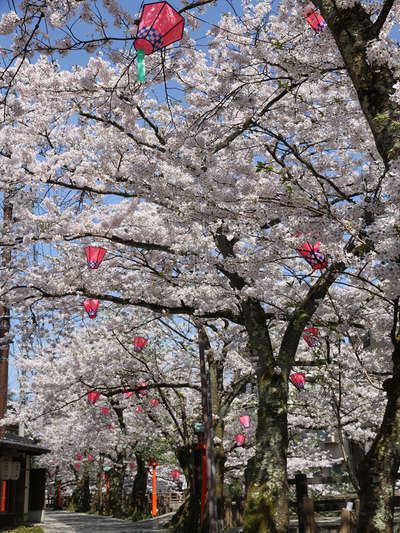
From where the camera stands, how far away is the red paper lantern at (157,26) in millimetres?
5164

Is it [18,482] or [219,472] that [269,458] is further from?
[18,482]

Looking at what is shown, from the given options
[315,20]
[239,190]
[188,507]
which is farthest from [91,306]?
[188,507]

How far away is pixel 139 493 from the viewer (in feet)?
94.2

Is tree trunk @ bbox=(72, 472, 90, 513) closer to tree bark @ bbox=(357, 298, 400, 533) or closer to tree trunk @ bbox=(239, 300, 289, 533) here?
tree trunk @ bbox=(239, 300, 289, 533)

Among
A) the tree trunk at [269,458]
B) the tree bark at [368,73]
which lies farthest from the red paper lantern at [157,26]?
the tree trunk at [269,458]

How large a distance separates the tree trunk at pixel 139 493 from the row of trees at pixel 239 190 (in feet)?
54.5

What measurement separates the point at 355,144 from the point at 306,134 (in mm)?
1436

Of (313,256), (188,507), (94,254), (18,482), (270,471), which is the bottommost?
(188,507)

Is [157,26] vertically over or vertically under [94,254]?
over

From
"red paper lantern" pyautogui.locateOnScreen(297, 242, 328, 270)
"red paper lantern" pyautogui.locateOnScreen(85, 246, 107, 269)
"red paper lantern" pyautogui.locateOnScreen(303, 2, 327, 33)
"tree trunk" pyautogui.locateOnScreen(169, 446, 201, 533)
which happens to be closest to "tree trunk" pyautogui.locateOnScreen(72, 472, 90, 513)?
"tree trunk" pyautogui.locateOnScreen(169, 446, 201, 533)

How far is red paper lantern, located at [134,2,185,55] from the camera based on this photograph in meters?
5.16

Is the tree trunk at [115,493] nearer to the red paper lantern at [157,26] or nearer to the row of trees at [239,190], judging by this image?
the row of trees at [239,190]

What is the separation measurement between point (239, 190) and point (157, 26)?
4.17 metres

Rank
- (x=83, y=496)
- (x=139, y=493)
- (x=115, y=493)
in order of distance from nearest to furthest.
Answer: (x=139, y=493) < (x=115, y=493) < (x=83, y=496)
